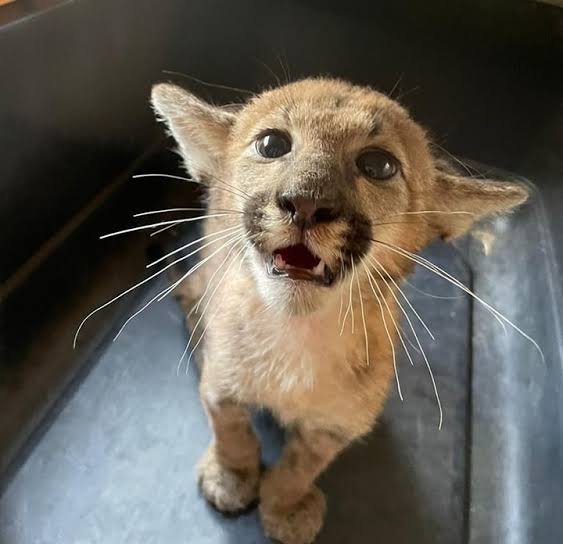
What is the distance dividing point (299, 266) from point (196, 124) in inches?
16.0

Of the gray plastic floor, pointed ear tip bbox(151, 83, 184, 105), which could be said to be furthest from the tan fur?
the gray plastic floor

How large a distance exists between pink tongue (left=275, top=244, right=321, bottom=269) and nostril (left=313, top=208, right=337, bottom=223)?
60 millimetres

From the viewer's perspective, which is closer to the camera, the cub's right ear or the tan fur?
the tan fur

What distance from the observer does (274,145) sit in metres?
1.09

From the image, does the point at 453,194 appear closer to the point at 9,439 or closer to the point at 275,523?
the point at 275,523

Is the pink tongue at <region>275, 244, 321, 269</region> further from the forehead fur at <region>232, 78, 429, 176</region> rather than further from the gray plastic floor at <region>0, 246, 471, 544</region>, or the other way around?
the gray plastic floor at <region>0, 246, 471, 544</region>

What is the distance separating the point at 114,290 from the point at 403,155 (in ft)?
3.29

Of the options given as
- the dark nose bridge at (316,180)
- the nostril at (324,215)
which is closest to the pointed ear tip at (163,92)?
the dark nose bridge at (316,180)

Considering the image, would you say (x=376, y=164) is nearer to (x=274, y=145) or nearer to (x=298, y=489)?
(x=274, y=145)

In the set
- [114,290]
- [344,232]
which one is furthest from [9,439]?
[344,232]

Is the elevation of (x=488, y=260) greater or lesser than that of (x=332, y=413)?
greater

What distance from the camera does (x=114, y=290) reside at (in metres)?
1.85

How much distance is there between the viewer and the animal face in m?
0.91

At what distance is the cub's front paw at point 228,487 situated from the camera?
4.69 ft
